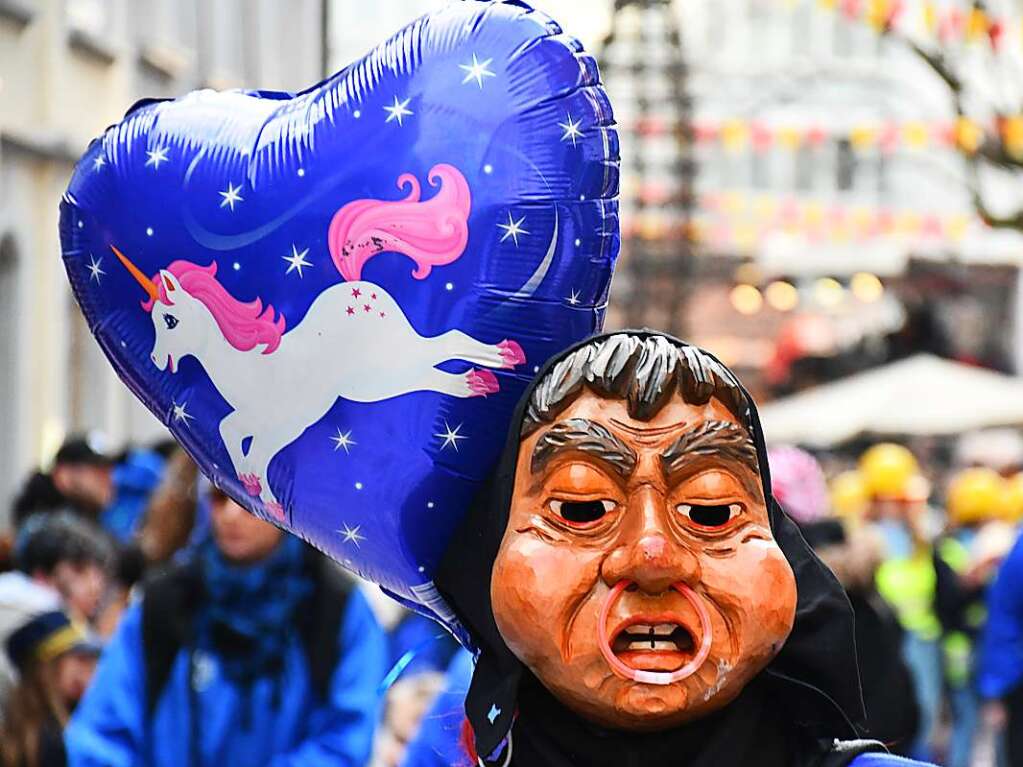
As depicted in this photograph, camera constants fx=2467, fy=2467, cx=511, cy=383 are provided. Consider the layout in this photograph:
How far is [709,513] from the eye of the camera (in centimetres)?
291

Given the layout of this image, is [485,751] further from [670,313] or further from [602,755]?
[670,313]

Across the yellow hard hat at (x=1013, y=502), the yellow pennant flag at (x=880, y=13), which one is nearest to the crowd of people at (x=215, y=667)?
the yellow hard hat at (x=1013, y=502)

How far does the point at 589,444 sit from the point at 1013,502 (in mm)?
10949

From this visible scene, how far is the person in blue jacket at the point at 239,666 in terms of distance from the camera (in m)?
5.68

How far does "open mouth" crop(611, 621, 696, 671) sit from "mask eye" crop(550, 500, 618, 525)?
0.14 m

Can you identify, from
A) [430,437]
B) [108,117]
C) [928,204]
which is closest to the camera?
[430,437]

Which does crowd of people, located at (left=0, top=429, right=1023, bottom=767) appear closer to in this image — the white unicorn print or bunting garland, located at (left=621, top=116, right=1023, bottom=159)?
the white unicorn print

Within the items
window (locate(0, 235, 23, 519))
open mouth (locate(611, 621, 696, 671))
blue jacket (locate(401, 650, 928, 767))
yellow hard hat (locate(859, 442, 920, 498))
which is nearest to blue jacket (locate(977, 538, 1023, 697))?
yellow hard hat (locate(859, 442, 920, 498))

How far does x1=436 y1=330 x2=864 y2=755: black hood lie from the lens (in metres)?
2.97

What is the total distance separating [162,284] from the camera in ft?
11.3

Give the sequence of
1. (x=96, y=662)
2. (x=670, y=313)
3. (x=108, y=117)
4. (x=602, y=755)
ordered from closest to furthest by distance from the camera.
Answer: (x=602, y=755) < (x=96, y=662) < (x=108, y=117) < (x=670, y=313)

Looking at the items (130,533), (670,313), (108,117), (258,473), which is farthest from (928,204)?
(258,473)

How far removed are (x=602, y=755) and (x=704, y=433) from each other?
1.31 feet

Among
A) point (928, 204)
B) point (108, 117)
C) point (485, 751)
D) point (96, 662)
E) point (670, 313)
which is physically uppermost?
point (485, 751)
